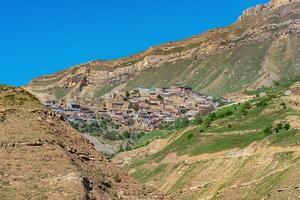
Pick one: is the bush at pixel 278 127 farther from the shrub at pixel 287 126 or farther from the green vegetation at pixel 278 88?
the green vegetation at pixel 278 88

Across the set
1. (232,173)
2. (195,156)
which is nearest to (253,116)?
(195,156)

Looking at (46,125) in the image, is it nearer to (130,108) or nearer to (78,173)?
(78,173)

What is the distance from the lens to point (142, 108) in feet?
502

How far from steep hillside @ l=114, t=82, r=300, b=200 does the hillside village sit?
48572 mm

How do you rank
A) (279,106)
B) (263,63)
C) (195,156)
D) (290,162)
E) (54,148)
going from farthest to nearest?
(263,63)
(279,106)
(195,156)
(290,162)
(54,148)

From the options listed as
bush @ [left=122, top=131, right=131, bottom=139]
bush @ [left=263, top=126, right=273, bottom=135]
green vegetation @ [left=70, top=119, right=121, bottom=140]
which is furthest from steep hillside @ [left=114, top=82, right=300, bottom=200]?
bush @ [left=122, top=131, right=131, bottom=139]

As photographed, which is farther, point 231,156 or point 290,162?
point 231,156

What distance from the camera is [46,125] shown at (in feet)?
79.6

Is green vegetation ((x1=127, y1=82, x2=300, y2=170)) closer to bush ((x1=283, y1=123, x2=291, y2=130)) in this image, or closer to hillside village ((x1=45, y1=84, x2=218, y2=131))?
bush ((x1=283, y1=123, x2=291, y2=130))

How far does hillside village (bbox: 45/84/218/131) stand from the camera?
137500 millimetres

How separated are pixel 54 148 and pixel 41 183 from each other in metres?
2.21

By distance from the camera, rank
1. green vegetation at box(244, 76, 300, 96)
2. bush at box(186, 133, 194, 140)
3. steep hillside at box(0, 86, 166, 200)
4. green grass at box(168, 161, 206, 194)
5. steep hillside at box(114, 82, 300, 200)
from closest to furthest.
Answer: steep hillside at box(0, 86, 166, 200) < steep hillside at box(114, 82, 300, 200) < green grass at box(168, 161, 206, 194) < bush at box(186, 133, 194, 140) < green vegetation at box(244, 76, 300, 96)

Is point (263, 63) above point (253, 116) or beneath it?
above

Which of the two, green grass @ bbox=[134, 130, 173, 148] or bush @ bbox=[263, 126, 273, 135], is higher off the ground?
green grass @ bbox=[134, 130, 173, 148]
